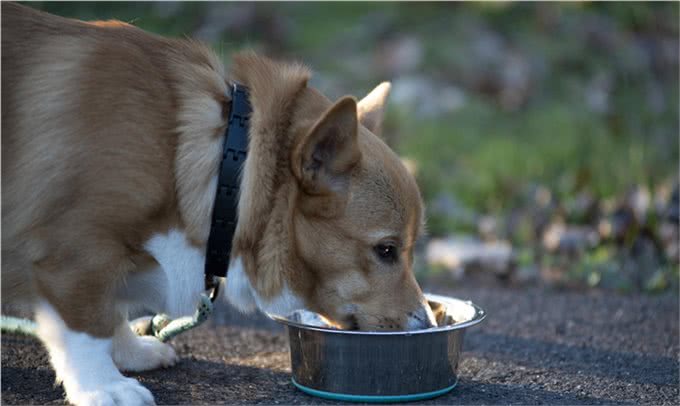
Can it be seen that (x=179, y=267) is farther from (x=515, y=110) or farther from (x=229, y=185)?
(x=515, y=110)

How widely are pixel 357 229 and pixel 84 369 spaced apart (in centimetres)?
111

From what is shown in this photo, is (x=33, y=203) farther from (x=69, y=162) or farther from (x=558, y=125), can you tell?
(x=558, y=125)

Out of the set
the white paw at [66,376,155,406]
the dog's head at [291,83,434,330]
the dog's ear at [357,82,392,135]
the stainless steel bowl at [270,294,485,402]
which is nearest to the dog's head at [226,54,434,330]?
the dog's head at [291,83,434,330]

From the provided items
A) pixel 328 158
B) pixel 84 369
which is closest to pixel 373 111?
pixel 328 158

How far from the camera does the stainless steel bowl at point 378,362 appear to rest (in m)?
3.21

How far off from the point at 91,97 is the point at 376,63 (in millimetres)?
6473

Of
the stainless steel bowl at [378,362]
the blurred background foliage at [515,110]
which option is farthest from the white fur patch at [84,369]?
the blurred background foliage at [515,110]

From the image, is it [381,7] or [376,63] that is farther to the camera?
[381,7]

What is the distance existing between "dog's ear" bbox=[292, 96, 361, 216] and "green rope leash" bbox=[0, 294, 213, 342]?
65cm

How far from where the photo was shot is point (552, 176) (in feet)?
23.0

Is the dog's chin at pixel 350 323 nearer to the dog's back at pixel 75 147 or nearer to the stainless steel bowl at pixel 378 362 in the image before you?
the stainless steel bowl at pixel 378 362

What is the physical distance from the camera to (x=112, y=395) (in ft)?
10.2

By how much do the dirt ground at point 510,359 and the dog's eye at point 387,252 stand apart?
572 millimetres

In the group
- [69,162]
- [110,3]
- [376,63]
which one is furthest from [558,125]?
[69,162]
